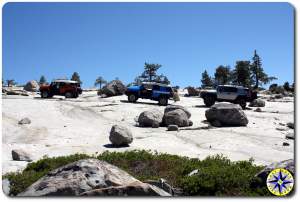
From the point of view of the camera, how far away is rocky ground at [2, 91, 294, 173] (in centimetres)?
1756

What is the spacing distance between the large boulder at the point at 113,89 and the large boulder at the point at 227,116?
22.4m

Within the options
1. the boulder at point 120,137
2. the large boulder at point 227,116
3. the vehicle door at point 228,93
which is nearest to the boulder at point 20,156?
the boulder at point 120,137

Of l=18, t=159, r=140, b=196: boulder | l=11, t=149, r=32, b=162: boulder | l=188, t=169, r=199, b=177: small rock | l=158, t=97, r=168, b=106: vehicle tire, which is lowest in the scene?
l=11, t=149, r=32, b=162: boulder

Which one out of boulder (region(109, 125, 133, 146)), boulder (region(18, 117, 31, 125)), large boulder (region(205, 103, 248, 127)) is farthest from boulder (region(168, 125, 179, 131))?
boulder (region(18, 117, 31, 125))

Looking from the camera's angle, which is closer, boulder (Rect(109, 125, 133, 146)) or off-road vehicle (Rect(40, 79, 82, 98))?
boulder (Rect(109, 125, 133, 146))

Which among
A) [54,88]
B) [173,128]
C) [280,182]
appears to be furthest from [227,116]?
[54,88]

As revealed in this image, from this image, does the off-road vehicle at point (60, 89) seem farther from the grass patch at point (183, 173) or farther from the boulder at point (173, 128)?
the grass patch at point (183, 173)

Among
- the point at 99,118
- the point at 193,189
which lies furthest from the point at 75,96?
the point at 193,189

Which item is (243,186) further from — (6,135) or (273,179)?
(6,135)

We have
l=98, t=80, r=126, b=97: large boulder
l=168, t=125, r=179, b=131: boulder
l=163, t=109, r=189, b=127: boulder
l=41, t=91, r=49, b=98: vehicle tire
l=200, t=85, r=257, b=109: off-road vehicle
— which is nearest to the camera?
l=168, t=125, r=179, b=131: boulder

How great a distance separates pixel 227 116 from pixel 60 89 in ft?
75.5

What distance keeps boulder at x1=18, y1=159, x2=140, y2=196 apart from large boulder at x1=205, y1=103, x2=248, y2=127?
18.2m

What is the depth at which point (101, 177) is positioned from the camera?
29.2 feet

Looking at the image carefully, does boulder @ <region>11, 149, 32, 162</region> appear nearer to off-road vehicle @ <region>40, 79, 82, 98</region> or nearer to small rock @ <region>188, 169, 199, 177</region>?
small rock @ <region>188, 169, 199, 177</region>
